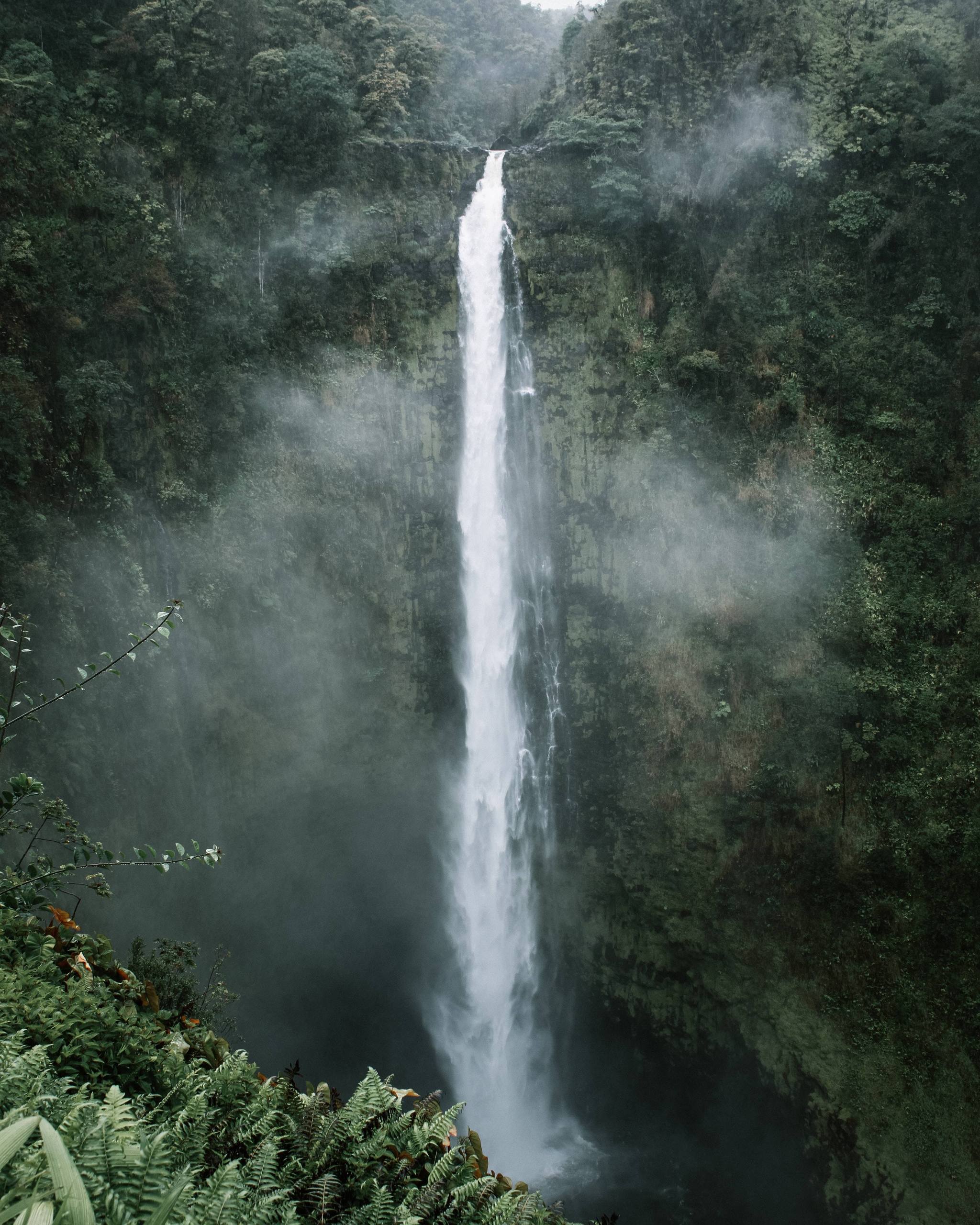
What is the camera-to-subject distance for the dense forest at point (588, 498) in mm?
12000

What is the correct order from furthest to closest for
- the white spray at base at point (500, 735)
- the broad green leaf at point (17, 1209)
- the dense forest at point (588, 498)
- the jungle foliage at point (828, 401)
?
the white spray at base at point (500, 735)
the dense forest at point (588, 498)
the jungle foliage at point (828, 401)
the broad green leaf at point (17, 1209)

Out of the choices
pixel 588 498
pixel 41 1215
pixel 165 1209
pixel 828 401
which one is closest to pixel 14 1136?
pixel 41 1215

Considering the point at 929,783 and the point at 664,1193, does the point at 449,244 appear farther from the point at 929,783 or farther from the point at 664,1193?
the point at 664,1193

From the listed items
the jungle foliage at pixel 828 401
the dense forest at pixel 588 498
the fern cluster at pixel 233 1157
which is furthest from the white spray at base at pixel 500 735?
the fern cluster at pixel 233 1157

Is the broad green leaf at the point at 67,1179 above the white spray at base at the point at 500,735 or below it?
below

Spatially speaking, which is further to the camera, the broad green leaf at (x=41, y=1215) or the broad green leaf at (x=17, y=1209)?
the broad green leaf at (x=17, y=1209)

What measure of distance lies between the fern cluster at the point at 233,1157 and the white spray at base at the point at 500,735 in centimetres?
880

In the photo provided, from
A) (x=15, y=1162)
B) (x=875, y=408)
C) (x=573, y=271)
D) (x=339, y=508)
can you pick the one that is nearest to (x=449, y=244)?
(x=573, y=271)

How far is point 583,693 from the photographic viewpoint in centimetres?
1452

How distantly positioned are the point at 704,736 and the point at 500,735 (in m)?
3.34

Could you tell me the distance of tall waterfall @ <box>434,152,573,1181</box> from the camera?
44.8ft

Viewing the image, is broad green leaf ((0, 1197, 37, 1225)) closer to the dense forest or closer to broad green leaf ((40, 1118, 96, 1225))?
broad green leaf ((40, 1118, 96, 1225))

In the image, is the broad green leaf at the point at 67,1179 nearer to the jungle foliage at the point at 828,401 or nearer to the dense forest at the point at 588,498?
the dense forest at the point at 588,498

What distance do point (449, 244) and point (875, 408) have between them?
7.71 metres
